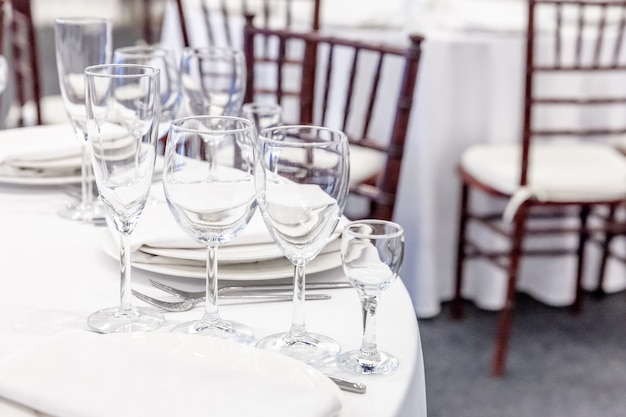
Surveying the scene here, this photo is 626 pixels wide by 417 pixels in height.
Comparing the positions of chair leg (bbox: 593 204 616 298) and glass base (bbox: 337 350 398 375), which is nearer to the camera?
glass base (bbox: 337 350 398 375)

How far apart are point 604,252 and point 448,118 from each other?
641 mm

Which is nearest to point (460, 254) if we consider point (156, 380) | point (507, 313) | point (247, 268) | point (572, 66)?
point (507, 313)

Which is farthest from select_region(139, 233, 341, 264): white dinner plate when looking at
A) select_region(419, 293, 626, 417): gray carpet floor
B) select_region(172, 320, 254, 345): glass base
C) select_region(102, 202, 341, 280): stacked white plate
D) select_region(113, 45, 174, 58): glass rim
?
select_region(419, 293, 626, 417): gray carpet floor

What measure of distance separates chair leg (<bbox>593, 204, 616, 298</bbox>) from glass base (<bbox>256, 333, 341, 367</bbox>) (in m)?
1.80

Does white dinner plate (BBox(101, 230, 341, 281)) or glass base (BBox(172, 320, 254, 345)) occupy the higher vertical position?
white dinner plate (BBox(101, 230, 341, 281))

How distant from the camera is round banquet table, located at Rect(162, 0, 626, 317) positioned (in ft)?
7.65

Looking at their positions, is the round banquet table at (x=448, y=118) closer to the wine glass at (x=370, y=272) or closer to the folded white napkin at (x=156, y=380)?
the wine glass at (x=370, y=272)

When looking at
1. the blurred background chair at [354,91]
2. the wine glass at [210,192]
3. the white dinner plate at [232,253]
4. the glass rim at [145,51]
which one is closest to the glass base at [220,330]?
the wine glass at [210,192]

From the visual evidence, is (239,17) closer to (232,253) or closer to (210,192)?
(232,253)

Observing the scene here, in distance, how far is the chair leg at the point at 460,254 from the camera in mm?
2422

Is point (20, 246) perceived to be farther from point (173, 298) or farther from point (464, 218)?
point (464, 218)

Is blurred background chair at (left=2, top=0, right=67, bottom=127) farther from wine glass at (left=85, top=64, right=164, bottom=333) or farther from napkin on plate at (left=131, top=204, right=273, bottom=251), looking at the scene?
wine glass at (left=85, top=64, right=164, bottom=333)

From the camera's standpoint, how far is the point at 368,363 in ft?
2.11

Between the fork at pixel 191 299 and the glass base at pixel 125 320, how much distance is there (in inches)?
0.5
